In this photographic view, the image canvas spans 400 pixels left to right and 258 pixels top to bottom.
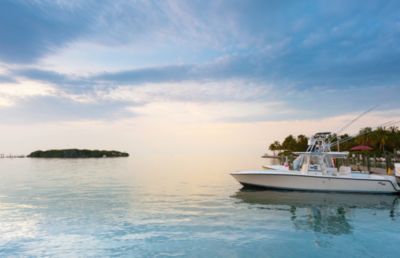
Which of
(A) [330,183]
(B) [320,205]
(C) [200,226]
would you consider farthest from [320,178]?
(C) [200,226]

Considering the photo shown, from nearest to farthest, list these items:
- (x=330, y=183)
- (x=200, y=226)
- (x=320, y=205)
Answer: (x=200, y=226) < (x=320, y=205) < (x=330, y=183)

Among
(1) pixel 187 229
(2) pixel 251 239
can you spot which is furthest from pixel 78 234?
(2) pixel 251 239

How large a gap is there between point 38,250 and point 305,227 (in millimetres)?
10421

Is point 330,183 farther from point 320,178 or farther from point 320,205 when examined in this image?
point 320,205

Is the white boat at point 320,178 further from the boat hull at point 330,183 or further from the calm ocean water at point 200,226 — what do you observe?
the calm ocean water at point 200,226

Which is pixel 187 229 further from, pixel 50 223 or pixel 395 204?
pixel 395 204

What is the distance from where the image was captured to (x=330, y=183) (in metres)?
27.9

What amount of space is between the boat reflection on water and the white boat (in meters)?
0.54

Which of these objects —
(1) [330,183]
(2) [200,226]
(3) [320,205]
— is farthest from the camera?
(1) [330,183]

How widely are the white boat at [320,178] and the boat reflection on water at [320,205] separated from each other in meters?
0.54

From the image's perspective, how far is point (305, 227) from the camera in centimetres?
1616

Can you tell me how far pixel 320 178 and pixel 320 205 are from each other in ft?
18.0

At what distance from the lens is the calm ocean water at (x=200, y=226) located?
40.9ft

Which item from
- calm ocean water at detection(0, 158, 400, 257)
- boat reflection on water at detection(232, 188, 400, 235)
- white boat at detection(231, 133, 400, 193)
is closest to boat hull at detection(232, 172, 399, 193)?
white boat at detection(231, 133, 400, 193)
